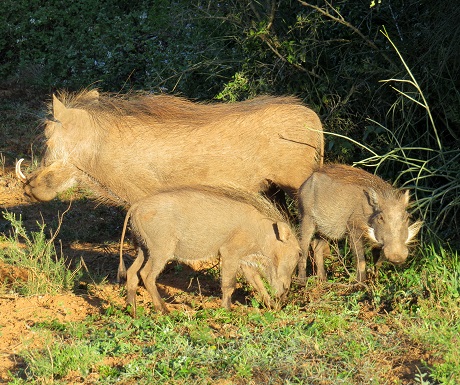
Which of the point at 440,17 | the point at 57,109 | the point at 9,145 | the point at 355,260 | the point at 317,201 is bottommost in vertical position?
the point at 9,145

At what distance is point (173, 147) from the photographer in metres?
6.17

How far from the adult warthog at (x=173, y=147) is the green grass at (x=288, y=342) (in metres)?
1.11

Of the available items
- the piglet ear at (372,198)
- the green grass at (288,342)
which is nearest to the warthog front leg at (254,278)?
the green grass at (288,342)

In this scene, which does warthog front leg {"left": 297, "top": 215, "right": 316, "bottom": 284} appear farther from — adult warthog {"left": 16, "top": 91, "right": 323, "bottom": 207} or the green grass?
adult warthog {"left": 16, "top": 91, "right": 323, "bottom": 207}

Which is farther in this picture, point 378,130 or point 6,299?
point 378,130

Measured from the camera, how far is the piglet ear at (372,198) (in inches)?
218

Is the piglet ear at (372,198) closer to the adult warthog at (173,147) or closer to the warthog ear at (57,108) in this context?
the adult warthog at (173,147)

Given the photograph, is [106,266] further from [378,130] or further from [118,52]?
[118,52]

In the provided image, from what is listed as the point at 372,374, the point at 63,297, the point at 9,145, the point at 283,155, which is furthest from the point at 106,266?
the point at 9,145

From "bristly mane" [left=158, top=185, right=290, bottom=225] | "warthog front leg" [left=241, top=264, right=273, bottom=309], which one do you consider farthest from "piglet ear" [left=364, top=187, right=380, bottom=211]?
"warthog front leg" [left=241, top=264, right=273, bottom=309]

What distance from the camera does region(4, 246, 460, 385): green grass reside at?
4.20m

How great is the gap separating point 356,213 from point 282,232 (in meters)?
0.56

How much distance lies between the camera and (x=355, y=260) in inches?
227

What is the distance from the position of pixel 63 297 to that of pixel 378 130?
275cm
